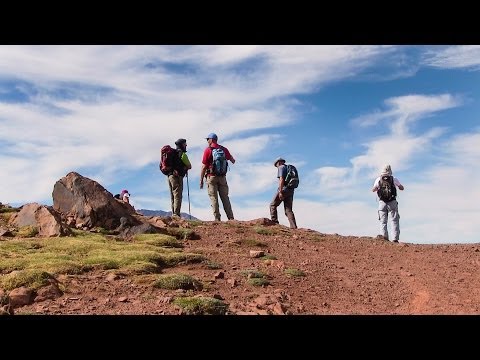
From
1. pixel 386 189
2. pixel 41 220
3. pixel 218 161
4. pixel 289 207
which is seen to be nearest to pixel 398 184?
pixel 386 189

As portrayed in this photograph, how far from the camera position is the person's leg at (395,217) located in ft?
68.9

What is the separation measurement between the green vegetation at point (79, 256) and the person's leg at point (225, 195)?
5.44 m

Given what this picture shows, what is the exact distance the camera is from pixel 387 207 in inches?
834

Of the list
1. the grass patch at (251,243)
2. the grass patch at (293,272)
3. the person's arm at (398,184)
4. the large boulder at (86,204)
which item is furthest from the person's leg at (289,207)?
the grass patch at (293,272)

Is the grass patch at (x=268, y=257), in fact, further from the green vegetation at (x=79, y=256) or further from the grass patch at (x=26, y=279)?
the grass patch at (x=26, y=279)

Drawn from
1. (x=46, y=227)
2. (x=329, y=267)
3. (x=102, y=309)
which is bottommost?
(x=102, y=309)

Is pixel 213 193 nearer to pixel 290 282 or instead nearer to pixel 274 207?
pixel 274 207

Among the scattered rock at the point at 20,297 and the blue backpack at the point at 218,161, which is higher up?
the blue backpack at the point at 218,161

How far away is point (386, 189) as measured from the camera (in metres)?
21.0

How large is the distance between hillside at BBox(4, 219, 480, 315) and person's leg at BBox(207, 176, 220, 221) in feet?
9.90

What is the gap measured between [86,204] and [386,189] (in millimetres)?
12020
